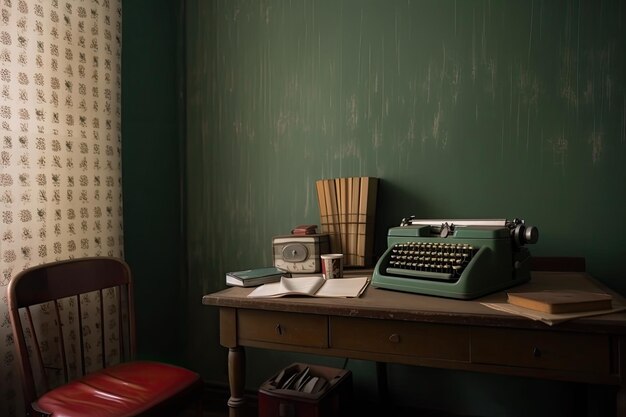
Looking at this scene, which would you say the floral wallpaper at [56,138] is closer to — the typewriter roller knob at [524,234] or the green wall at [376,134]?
the green wall at [376,134]

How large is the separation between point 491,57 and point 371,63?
0.52 metres

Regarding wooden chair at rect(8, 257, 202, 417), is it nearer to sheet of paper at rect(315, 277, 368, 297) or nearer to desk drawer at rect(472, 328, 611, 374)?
sheet of paper at rect(315, 277, 368, 297)

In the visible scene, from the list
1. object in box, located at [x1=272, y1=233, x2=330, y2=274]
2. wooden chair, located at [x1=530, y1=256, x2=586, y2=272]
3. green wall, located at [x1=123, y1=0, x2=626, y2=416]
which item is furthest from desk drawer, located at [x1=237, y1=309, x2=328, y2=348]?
wooden chair, located at [x1=530, y1=256, x2=586, y2=272]

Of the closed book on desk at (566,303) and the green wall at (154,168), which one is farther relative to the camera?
the green wall at (154,168)

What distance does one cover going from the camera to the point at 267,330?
1.41m

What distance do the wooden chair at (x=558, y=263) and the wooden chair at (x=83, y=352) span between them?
137 cm

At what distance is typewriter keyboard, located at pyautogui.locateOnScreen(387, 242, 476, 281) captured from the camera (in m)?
1.33

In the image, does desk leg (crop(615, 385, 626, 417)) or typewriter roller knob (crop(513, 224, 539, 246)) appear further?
typewriter roller knob (crop(513, 224, 539, 246))

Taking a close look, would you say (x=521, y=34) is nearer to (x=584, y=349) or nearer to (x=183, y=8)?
(x=584, y=349)

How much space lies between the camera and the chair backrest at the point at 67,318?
1466mm

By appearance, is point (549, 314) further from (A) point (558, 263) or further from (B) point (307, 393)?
(B) point (307, 393)

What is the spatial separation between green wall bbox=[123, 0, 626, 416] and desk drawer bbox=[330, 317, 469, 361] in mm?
743

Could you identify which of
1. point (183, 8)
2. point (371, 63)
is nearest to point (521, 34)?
point (371, 63)

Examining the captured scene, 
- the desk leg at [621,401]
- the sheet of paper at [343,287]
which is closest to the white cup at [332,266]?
the sheet of paper at [343,287]
